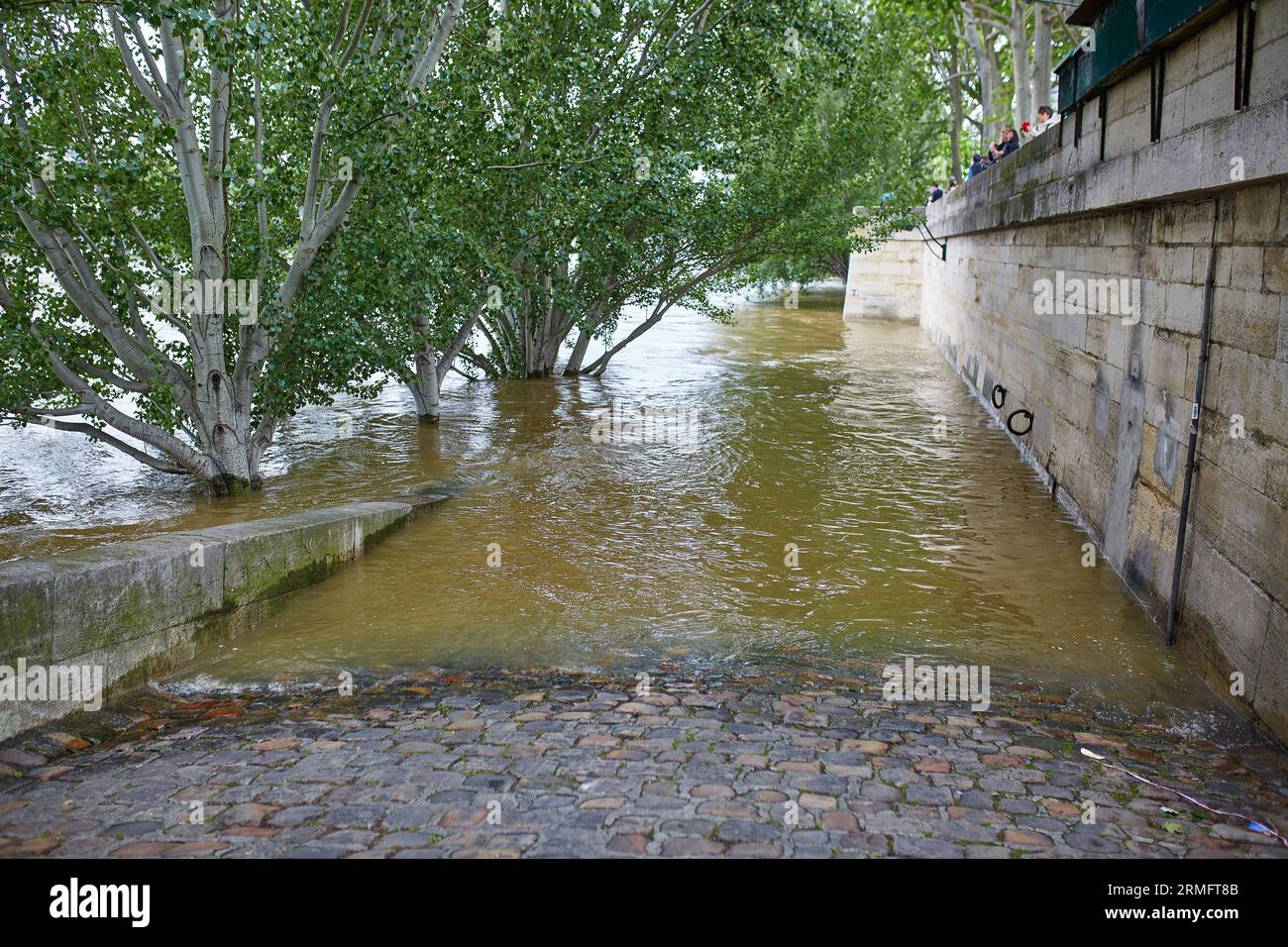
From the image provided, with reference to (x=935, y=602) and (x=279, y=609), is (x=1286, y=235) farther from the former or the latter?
(x=279, y=609)

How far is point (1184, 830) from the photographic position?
14.6 feet

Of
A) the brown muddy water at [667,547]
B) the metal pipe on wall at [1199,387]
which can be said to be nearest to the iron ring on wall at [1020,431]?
the brown muddy water at [667,547]

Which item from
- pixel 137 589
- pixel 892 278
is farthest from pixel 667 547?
pixel 892 278

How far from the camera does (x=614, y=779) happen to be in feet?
15.9

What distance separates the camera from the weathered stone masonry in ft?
19.5

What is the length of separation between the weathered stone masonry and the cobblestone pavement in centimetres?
115

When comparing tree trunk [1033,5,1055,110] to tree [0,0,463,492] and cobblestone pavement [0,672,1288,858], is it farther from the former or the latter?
cobblestone pavement [0,672,1288,858]

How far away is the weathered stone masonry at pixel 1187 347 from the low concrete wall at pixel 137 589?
6386 millimetres

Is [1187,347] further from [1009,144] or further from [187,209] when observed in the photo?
[1009,144]

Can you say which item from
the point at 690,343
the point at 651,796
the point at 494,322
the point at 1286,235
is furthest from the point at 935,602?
Answer: the point at 690,343

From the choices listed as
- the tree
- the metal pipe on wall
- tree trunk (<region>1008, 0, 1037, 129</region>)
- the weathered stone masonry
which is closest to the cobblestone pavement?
the weathered stone masonry

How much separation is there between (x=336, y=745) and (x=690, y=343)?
25.5 meters

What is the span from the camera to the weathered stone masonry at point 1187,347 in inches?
234

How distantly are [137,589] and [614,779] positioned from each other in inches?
136
